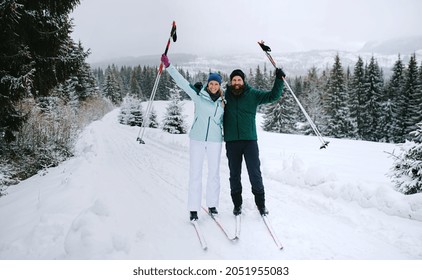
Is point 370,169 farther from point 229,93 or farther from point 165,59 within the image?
point 165,59

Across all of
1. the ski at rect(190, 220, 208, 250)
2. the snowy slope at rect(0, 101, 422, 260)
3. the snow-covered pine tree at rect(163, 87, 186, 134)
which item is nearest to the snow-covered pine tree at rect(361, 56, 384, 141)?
the snow-covered pine tree at rect(163, 87, 186, 134)

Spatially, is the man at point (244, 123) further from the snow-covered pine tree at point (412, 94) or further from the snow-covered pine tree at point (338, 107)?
A: the snow-covered pine tree at point (412, 94)

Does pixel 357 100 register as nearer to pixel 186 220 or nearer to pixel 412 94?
pixel 412 94

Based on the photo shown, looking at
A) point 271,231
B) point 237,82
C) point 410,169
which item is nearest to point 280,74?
point 237,82

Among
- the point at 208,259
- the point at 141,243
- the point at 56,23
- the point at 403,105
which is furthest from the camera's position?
the point at 403,105

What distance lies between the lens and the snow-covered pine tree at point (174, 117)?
22.9 metres

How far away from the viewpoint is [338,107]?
113ft

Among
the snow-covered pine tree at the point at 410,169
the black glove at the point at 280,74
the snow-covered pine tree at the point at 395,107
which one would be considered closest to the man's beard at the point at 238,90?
the black glove at the point at 280,74

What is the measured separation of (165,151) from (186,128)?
12632 mm

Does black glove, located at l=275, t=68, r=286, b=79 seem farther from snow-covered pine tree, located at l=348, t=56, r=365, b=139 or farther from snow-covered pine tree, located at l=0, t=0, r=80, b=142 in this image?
snow-covered pine tree, located at l=348, t=56, r=365, b=139

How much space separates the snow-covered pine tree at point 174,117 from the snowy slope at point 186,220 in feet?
52.5

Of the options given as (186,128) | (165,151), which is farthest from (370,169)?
(186,128)

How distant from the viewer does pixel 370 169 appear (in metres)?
8.86

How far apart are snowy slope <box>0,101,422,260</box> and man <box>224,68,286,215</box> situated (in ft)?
2.42
